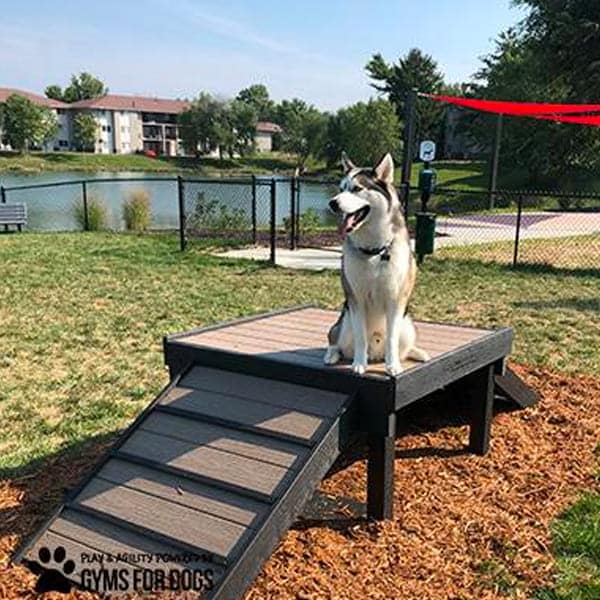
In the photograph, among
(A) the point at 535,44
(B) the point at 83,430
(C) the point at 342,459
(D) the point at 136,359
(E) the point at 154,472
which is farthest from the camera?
(A) the point at 535,44

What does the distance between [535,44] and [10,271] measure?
2137 centimetres

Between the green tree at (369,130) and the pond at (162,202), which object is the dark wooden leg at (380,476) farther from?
the green tree at (369,130)

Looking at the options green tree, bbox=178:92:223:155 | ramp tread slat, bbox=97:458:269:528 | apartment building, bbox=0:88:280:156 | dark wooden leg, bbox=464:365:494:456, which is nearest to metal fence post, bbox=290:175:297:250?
dark wooden leg, bbox=464:365:494:456

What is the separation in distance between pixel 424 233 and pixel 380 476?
8356mm

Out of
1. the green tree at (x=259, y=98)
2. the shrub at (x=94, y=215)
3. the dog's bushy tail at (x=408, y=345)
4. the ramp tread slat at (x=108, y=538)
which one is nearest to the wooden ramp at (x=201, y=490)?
the ramp tread slat at (x=108, y=538)

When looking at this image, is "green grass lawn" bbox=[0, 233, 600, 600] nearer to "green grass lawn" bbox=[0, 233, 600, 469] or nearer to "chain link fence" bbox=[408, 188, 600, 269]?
"green grass lawn" bbox=[0, 233, 600, 469]

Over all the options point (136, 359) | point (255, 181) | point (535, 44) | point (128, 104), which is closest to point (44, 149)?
point (128, 104)

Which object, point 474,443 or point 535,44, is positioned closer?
point 474,443

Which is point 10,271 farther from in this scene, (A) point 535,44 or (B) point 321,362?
(A) point 535,44

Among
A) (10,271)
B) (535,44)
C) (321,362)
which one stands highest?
(535,44)

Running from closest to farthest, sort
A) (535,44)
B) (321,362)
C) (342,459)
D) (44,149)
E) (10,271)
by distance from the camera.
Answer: (321,362) < (342,459) < (10,271) < (535,44) < (44,149)

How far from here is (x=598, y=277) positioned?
10875 millimetres

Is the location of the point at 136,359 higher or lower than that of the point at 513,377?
lower

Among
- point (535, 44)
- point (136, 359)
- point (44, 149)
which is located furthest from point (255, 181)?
point (44, 149)
